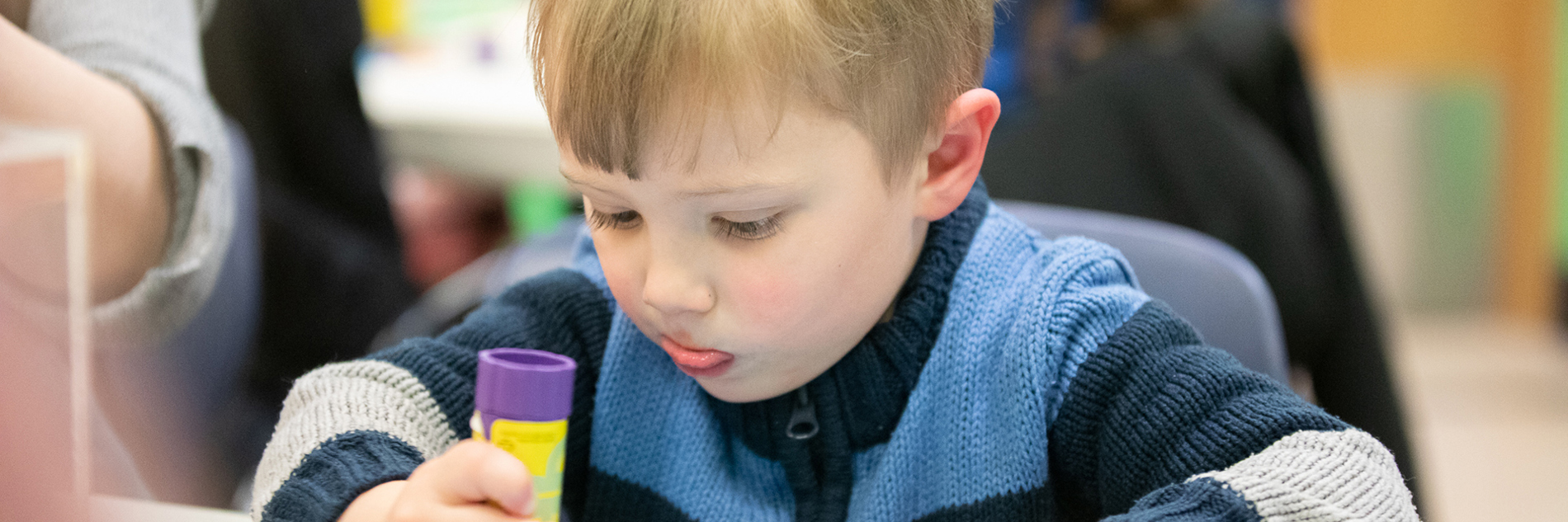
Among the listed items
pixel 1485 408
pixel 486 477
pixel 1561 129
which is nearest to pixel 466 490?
pixel 486 477

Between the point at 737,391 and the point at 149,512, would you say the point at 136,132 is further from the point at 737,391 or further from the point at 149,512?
the point at 737,391

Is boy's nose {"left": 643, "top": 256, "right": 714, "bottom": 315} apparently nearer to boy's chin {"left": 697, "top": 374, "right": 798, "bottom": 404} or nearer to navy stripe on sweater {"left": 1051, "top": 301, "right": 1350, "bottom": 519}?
boy's chin {"left": 697, "top": 374, "right": 798, "bottom": 404}

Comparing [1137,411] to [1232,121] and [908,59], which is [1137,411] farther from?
[1232,121]

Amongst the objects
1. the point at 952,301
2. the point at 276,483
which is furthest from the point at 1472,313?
the point at 276,483

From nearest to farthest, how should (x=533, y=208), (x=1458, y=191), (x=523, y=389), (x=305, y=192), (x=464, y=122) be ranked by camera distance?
1. (x=523, y=389)
2. (x=305, y=192)
3. (x=464, y=122)
4. (x=533, y=208)
5. (x=1458, y=191)

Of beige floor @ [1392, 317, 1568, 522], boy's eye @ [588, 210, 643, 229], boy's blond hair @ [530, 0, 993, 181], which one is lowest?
beige floor @ [1392, 317, 1568, 522]

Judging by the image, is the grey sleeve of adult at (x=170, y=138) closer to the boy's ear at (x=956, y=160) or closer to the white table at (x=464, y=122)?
the boy's ear at (x=956, y=160)

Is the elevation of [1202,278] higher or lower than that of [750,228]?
lower

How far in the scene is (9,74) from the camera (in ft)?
1.73

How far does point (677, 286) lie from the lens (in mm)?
495

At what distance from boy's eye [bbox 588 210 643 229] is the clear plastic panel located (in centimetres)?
22

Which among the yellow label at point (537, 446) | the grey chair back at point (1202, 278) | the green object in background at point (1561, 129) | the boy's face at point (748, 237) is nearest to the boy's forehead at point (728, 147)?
the boy's face at point (748, 237)

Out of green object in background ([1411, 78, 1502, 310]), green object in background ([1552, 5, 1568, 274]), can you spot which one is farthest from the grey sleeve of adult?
green object in background ([1411, 78, 1502, 310])

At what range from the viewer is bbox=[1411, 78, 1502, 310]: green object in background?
2871 mm
